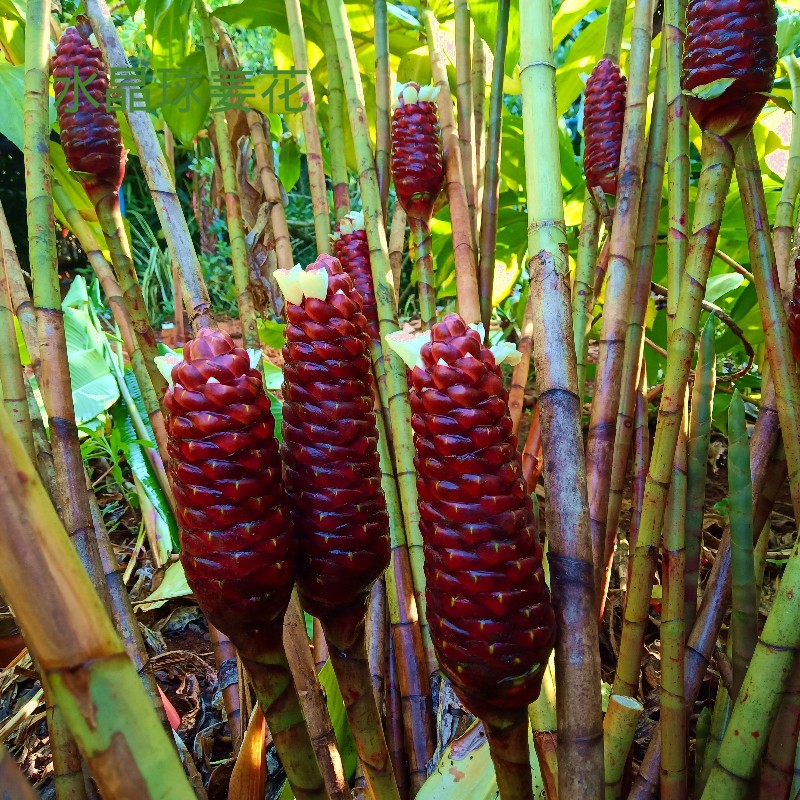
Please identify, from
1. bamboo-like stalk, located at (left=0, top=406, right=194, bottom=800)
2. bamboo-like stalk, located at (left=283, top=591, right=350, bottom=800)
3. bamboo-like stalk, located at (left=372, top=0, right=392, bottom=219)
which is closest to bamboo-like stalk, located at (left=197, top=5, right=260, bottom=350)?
bamboo-like stalk, located at (left=372, top=0, right=392, bottom=219)

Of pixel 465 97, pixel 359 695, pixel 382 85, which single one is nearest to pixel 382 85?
pixel 382 85

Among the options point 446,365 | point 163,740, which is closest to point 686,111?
point 446,365

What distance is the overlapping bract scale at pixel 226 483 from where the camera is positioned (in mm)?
389

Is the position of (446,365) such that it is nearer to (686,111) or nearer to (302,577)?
(302,577)

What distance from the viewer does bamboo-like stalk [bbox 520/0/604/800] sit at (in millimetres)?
377

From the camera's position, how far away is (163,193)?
25.2 inches

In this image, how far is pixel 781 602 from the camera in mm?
431

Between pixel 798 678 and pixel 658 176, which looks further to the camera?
pixel 658 176

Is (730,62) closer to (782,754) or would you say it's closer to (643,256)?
(643,256)

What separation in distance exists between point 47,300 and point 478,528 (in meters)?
0.44

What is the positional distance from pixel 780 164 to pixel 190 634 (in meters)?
1.53

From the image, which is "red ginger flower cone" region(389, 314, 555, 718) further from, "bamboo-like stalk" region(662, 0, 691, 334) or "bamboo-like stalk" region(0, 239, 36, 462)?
"bamboo-like stalk" region(0, 239, 36, 462)

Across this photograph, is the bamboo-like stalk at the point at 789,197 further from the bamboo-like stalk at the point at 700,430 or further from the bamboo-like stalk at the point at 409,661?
the bamboo-like stalk at the point at 409,661

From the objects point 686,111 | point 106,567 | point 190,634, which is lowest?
point 190,634
